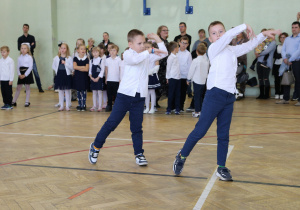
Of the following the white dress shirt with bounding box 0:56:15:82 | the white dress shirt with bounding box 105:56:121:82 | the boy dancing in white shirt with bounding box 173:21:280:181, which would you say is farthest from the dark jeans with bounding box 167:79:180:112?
the boy dancing in white shirt with bounding box 173:21:280:181

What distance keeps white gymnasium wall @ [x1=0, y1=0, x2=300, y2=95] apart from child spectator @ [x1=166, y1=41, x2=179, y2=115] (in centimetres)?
438

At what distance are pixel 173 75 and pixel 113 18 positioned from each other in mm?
6125

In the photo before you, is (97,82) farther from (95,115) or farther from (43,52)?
(43,52)

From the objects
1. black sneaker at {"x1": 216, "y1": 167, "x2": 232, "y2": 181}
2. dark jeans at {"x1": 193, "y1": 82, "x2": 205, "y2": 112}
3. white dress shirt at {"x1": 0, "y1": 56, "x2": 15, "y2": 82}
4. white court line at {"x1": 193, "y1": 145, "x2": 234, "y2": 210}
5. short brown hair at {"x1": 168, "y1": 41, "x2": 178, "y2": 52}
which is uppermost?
short brown hair at {"x1": 168, "y1": 41, "x2": 178, "y2": 52}

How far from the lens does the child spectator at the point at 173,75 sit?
7973mm

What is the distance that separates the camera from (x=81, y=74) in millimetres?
8688

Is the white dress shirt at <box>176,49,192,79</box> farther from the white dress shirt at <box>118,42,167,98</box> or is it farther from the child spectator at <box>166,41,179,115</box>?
the white dress shirt at <box>118,42,167,98</box>

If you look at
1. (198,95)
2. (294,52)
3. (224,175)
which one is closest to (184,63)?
(198,95)

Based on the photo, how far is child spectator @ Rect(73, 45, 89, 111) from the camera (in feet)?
28.4

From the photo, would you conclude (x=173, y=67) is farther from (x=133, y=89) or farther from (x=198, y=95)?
(x=133, y=89)

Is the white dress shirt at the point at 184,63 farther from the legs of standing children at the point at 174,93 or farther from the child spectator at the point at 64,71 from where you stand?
the child spectator at the point at 64,71

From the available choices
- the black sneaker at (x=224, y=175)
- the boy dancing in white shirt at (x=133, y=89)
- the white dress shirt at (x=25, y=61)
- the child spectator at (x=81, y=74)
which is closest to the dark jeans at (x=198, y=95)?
the child spectator at (x=81, y=74)

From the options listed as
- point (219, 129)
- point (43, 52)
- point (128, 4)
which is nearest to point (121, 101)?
point (219, 129)

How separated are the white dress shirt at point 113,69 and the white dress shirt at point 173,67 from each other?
1.14m
